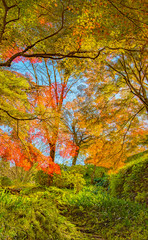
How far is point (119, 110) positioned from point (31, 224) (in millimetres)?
6753

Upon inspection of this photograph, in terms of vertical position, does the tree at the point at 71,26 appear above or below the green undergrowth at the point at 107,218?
above

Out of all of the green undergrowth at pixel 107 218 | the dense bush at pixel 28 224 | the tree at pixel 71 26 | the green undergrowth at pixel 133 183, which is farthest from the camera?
the green undergrowth at pixel 133 183

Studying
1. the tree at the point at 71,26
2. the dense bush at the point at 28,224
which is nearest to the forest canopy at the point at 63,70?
the tree at the point at 71,26

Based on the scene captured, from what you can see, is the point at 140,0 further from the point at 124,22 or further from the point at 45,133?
the point at 45,133

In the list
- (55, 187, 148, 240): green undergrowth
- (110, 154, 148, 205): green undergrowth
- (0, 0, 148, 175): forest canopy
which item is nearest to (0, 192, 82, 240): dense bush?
(55, 187, 148, 240): green undergrowth

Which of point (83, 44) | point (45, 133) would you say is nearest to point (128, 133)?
point (45, 133)

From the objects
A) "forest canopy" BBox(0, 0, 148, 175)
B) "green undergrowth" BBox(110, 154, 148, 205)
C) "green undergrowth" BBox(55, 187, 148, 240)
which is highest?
"forest canopy" BBox(0, 0, 148, 175)

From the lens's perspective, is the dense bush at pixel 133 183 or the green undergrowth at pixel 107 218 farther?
the dense bush at pixel 133 183

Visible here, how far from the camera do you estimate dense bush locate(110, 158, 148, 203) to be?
6703mm

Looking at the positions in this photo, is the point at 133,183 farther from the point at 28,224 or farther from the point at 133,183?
the point at 28,224

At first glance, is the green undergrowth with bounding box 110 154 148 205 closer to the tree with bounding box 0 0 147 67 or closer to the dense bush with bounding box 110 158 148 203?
the dense bush with bounding box 110 158 148 203

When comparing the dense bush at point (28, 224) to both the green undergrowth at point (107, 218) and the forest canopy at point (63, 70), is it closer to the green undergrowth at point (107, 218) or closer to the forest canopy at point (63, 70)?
the green undergrowth at point (107, 218)

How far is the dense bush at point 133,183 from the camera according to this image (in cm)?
670

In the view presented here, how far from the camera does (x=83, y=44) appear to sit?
16.6 ft
